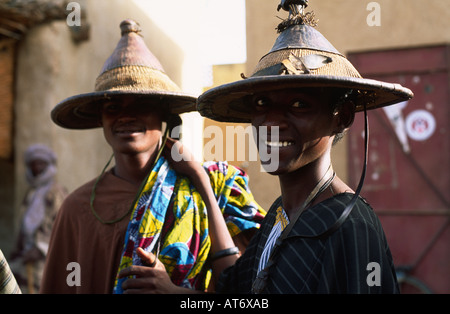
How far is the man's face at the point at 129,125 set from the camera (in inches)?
105

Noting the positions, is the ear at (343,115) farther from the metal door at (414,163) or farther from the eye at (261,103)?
the metal door at (414,163)

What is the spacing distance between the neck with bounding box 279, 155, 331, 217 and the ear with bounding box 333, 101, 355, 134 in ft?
0.39

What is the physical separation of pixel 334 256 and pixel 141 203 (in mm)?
1339

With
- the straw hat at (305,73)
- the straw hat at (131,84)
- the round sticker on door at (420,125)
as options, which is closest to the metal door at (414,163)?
the round sticker on door at (420,125)

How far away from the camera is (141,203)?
8.71ft

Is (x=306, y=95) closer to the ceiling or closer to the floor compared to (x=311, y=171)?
closer to the ceiling

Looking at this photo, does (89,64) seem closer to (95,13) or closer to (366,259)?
(95,13)

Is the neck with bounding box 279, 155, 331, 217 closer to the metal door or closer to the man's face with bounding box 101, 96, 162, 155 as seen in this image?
the man's face with bounding box 101, 96, 162, 155

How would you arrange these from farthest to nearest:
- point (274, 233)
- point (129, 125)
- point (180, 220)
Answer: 1. point (129, 125)
2. point (180, 220)
3. point (274, 233)

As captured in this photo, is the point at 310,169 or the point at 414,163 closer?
the point at 310,169

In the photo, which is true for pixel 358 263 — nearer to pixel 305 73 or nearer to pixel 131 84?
pixel 305 73

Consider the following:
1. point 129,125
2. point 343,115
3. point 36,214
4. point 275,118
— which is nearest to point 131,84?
point 129,125

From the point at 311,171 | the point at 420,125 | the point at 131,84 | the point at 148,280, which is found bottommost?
the point at 148,280

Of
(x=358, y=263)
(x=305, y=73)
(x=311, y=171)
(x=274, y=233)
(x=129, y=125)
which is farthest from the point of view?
(x=129, y=125)
